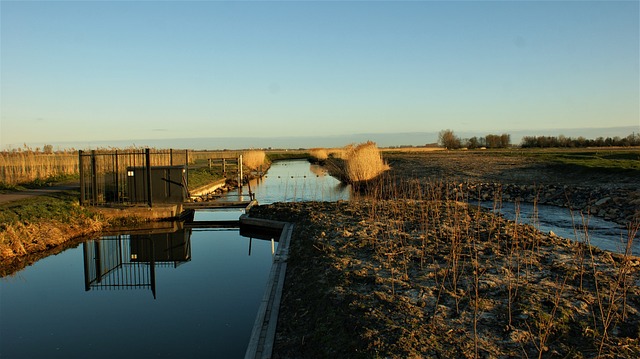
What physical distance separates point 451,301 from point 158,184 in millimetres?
12671

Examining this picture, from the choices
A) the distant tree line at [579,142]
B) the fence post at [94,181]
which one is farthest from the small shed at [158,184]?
the distant tree line at [579,142]

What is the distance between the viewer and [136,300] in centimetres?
852

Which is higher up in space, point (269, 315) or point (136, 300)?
point (269, 315)

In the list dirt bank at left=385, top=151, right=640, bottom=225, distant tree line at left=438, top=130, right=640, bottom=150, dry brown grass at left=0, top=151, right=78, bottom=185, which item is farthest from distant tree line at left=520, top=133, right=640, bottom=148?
dry brown grass at left=0, top=151, right=78, bottom=185

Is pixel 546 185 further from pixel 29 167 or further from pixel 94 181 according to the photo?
pixel 29 167

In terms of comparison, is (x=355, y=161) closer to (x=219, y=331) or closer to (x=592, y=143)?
(x=219, y=331)

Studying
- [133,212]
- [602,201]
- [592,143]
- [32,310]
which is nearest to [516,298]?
[32,310]

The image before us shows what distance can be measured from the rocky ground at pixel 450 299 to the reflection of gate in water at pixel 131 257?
361 cm

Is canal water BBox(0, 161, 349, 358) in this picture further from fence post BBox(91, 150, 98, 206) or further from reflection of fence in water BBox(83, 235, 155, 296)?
fence post BBox(91, 150, 98, 206)

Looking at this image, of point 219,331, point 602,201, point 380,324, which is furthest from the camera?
point 602,201

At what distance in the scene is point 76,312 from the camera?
25.8 feet

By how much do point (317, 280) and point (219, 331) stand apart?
5.50ft

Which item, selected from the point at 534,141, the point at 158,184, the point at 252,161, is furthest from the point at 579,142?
the point at 158,184

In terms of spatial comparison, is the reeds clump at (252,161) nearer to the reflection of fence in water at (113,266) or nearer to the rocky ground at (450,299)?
the reflection of fence in water at (113,266)
